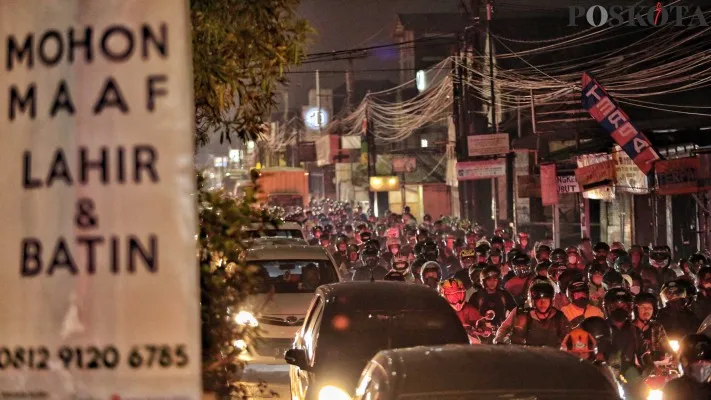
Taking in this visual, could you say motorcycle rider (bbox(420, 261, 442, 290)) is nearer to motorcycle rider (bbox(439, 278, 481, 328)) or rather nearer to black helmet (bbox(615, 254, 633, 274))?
motorcycle rider (bbox(439, 278, 481, 328))

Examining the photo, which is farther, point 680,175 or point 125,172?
point 680,175

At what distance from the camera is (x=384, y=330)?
9883 mm

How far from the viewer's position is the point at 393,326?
9.88 m

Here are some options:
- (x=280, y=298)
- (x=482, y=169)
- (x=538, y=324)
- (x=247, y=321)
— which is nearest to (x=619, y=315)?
(x=538, y=324)

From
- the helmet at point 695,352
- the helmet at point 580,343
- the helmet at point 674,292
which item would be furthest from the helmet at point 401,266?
the helmet at point 695,352

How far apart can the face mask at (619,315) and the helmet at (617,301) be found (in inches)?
3.9

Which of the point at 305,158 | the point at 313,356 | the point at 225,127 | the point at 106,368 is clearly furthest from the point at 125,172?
the point at 305,158

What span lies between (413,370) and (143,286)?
10.3 feet

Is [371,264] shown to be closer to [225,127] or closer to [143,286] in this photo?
[225,127]

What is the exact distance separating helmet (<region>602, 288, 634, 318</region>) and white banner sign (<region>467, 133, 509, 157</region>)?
1977 centimetres

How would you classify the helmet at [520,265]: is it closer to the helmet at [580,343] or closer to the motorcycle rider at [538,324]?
the motorcycle rider at [538,324]

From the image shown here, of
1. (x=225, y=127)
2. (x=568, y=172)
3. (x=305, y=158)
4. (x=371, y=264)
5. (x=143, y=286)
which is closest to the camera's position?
(x=143, y=286)

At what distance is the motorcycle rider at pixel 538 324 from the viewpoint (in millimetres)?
9875

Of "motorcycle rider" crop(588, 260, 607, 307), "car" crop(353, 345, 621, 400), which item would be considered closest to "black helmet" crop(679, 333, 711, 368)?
"car" crop(353, 345, 621, 400)
